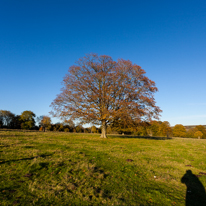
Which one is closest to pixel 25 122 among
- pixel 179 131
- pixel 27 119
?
pixel 27 119

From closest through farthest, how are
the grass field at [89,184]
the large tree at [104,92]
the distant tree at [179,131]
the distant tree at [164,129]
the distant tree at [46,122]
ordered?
the grass field at [89,184] → the large tree at [104,92] → the distant tree at [46,122] → the distant tree at [164,129] → the distant tree at [179,131]

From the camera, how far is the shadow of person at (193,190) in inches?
205

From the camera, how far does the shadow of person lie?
5.20 m

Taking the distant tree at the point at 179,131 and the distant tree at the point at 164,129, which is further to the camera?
the distant tree at the point at 179,131

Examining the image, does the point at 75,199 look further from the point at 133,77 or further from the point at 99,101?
the point at 133,77

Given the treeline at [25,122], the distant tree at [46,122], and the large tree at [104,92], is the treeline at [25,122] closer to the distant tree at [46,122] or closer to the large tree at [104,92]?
the distant tree at [46,122]

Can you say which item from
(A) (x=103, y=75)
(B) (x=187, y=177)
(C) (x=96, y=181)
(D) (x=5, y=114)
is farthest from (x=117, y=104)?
(D) (x=5, y=114)

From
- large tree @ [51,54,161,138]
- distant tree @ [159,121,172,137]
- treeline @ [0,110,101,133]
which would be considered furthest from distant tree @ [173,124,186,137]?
large tree @ [51,54,161,138]

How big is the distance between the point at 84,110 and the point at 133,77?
36.1ft

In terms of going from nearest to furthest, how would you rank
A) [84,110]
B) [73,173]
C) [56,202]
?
[56,202]
[73,173]
[84,110]

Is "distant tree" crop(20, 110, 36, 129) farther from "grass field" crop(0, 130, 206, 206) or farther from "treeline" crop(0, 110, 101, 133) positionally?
"grass field" crop(0, 130, 206, 206)

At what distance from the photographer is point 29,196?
4.66m

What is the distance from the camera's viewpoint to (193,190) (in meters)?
6.17

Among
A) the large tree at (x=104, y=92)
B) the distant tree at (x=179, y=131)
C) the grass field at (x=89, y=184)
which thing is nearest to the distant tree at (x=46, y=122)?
the large tree at (x=104, y=92)
